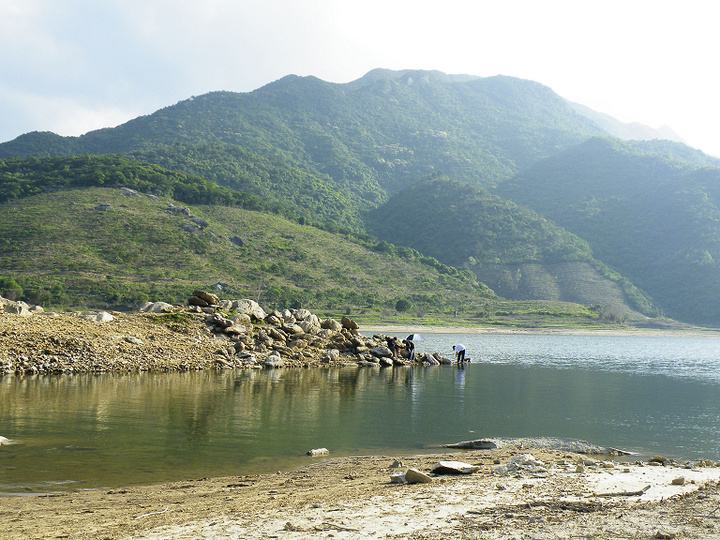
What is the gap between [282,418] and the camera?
2403cm

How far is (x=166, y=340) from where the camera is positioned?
4144 cm

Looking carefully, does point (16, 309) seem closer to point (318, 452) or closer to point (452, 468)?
point (318, 452)

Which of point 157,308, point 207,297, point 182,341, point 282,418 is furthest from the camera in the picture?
point 207,297

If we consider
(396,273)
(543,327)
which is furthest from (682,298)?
(396,273)

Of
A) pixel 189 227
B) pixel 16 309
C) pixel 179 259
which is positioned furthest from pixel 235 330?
pixel 189 227

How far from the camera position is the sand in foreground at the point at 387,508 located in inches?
376

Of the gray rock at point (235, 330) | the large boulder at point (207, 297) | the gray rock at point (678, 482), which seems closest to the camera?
the gray rock at point (678, 482)

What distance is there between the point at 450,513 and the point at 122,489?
277 inches

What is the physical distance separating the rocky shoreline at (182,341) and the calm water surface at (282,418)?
7.55 feet

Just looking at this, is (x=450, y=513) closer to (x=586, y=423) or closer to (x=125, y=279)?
(x=586, y=423)

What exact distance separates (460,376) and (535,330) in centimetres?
9008

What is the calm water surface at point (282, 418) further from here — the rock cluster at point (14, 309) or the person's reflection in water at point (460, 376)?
the rock cluster at point (14, 309)

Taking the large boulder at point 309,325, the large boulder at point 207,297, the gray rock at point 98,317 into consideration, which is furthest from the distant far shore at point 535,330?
the gray rock at point 98,317

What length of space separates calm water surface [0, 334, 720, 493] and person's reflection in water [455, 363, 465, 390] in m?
0.34
